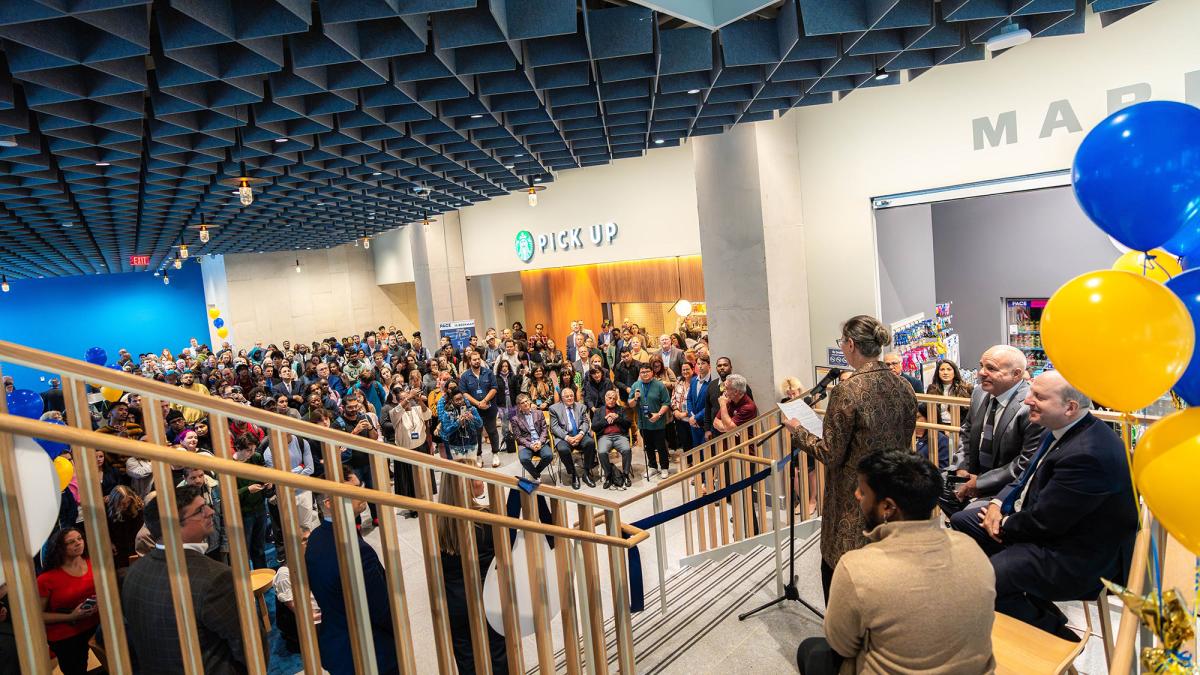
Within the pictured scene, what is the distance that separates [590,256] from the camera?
15.5 m

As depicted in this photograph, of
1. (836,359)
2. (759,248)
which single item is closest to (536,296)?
(759,248)

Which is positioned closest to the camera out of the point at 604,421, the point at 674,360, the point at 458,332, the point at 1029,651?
the point at 1029,651

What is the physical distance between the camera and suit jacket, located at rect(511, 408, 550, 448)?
8.16 meters

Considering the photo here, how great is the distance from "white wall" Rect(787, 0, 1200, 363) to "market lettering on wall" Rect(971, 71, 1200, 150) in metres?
0.03

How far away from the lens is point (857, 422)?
8.98 ft

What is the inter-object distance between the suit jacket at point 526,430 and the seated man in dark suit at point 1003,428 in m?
5.36

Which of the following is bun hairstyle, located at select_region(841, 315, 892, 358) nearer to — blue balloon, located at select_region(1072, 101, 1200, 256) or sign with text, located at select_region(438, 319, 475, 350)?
blue balloon, located at select_region(1072, 101, 1200, 256)

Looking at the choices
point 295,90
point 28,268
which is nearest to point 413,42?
point 295,90

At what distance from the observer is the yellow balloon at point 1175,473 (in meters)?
1.80

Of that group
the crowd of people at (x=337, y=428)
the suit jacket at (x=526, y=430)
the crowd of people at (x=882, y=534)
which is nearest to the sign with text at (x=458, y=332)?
the crowd of people at (x=337, y=428)

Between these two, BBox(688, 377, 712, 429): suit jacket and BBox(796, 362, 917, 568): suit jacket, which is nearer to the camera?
BBox(796, 362, 917, 568): suit jacket

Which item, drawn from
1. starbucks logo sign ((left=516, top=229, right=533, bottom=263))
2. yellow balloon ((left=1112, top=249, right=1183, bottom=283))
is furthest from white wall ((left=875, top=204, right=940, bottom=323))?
starbucks logo sign ((left=516, top=229, right=533, bottom=263))

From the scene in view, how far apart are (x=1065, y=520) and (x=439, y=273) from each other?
57.8ft

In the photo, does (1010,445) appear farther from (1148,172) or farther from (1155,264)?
(1148,172)
